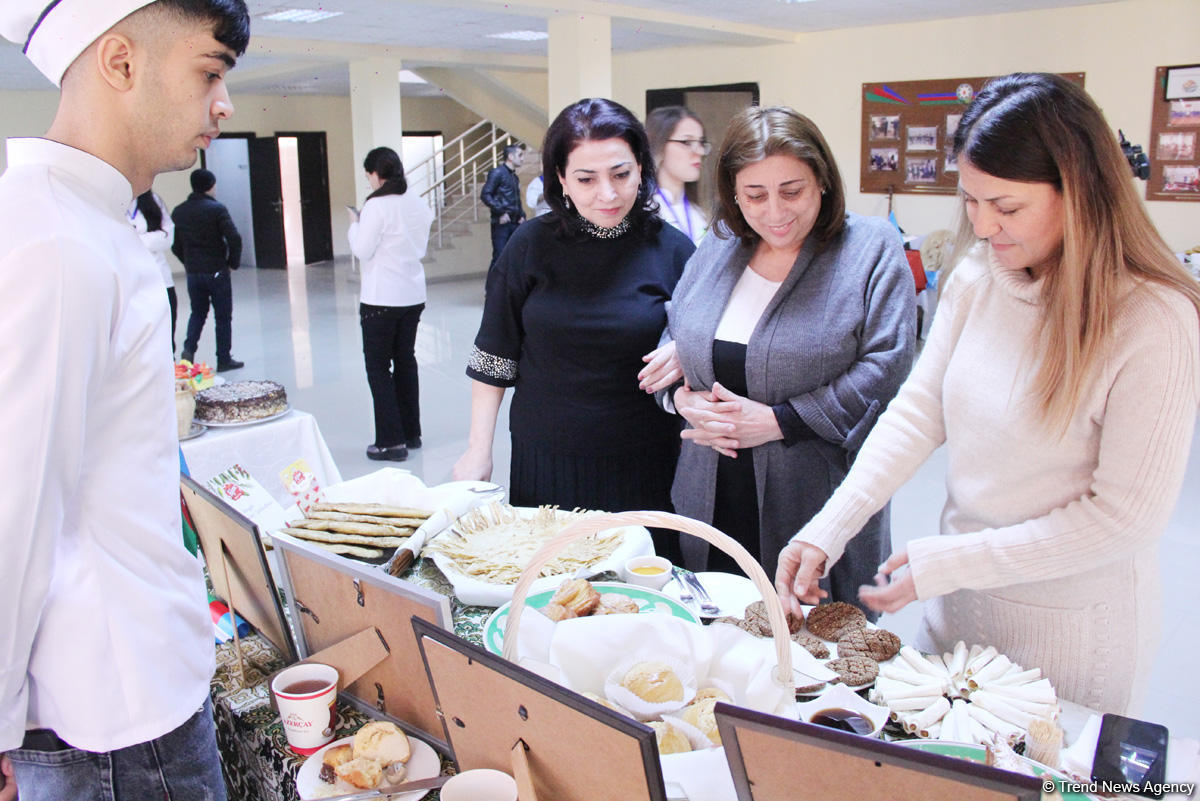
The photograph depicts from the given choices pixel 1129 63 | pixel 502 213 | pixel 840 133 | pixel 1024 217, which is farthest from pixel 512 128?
pixel 1024 217

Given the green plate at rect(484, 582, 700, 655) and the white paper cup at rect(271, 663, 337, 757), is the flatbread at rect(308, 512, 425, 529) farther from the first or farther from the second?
the white paper cup at rect(271, 663, 337, 757)

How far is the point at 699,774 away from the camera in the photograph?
3.43ft

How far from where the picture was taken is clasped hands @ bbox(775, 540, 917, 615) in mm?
1443

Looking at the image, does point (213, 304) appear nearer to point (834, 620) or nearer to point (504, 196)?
point (504, 196)

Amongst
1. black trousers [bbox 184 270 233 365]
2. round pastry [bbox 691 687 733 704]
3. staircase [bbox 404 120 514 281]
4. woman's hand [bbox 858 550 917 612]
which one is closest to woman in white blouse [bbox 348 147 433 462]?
black trousers [bbox 184 270 233 365]

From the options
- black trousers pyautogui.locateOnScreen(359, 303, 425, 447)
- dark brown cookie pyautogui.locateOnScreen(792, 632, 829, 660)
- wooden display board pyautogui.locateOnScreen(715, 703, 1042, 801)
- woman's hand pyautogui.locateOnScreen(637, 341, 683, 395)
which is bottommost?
black trousers pyautogui.locateOnScreen(359, 303, 425, 447)

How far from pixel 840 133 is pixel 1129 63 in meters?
2.90

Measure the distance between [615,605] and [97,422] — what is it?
2.62 feet

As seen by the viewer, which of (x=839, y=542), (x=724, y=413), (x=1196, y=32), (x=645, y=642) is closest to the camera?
(x=645, y=642)

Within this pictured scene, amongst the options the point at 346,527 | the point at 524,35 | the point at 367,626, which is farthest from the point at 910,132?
the point at 367,626

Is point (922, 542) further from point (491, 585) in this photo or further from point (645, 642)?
point (491, 585)

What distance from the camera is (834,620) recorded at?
1.51 metres

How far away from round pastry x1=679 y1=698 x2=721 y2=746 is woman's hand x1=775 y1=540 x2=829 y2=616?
14.8 inches

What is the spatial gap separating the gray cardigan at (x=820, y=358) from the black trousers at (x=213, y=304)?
19.9 feet
